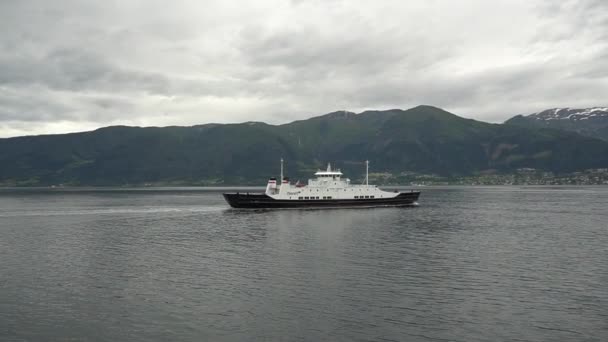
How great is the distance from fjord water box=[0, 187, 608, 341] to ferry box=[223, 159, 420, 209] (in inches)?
1741

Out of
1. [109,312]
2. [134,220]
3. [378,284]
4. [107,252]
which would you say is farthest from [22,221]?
[378,284]

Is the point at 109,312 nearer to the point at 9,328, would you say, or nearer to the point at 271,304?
the point at 9,328

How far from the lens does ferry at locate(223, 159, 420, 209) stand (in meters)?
117

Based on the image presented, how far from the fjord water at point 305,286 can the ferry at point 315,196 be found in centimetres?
4422

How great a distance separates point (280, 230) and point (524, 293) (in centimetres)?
4584

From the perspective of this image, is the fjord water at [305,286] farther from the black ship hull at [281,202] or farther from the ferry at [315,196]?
the ferry at [315,196]

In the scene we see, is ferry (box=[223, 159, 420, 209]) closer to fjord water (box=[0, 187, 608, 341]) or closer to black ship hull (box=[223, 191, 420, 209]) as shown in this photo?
black ship hull (box=[223, 191, 420, 209])

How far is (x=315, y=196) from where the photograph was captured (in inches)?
4724

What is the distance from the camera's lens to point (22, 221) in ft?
307

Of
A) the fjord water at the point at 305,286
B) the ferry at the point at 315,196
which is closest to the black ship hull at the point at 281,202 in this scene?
the ferry at the point at 315,196

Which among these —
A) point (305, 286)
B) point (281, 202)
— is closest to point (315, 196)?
point (281, 202)

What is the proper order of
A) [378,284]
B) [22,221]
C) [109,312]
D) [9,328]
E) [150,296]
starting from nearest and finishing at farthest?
[9,328], [109,312], [150,296], [378,284], [22,221]

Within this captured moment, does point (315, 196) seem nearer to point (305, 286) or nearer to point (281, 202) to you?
point (281, 202)

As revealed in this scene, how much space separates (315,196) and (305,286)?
82599 mm
